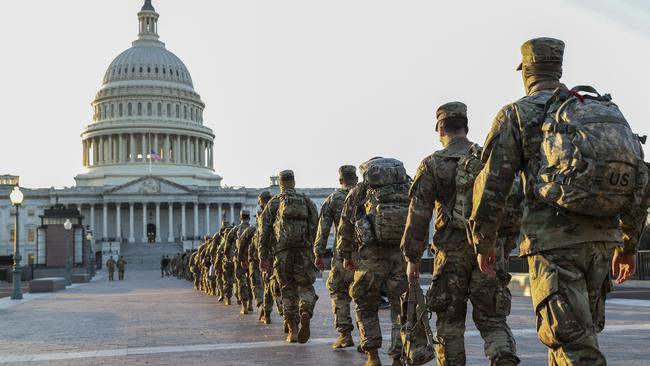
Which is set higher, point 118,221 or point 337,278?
point 118,221

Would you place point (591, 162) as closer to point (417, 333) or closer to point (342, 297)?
point (417, 333)

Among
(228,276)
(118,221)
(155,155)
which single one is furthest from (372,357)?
(155,155)

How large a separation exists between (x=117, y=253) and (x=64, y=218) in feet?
186

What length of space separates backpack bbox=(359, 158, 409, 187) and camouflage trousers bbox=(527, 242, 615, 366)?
4.05 meters

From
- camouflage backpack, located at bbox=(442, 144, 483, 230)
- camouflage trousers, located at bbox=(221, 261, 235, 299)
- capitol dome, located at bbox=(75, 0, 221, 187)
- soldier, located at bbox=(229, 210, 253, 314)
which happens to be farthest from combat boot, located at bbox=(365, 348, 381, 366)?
capitol dome, located at bbox=(75, 0, 221, 187)

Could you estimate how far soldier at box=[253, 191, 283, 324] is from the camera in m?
13.5

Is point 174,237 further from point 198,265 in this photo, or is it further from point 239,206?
point 198,265

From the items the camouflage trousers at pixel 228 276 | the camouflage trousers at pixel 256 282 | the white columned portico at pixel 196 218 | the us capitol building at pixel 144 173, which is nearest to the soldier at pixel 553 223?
the camouflage trousers at pixel 256 282

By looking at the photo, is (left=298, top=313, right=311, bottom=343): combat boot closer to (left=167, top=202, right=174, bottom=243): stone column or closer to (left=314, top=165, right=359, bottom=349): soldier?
(left=314, top=165, right=359, bottom=349): soldier

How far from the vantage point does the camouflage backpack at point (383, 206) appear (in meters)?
9.02

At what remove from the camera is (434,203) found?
7.02 metres

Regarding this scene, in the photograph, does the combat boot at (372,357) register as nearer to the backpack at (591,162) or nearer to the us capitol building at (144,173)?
the backpack at (591,162)

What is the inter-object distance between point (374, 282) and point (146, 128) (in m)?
132

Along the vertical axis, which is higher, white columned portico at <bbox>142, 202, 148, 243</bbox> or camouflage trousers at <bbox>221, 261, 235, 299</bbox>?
white columned portico at <bbox>142, 202, 148, 243</bbox>
